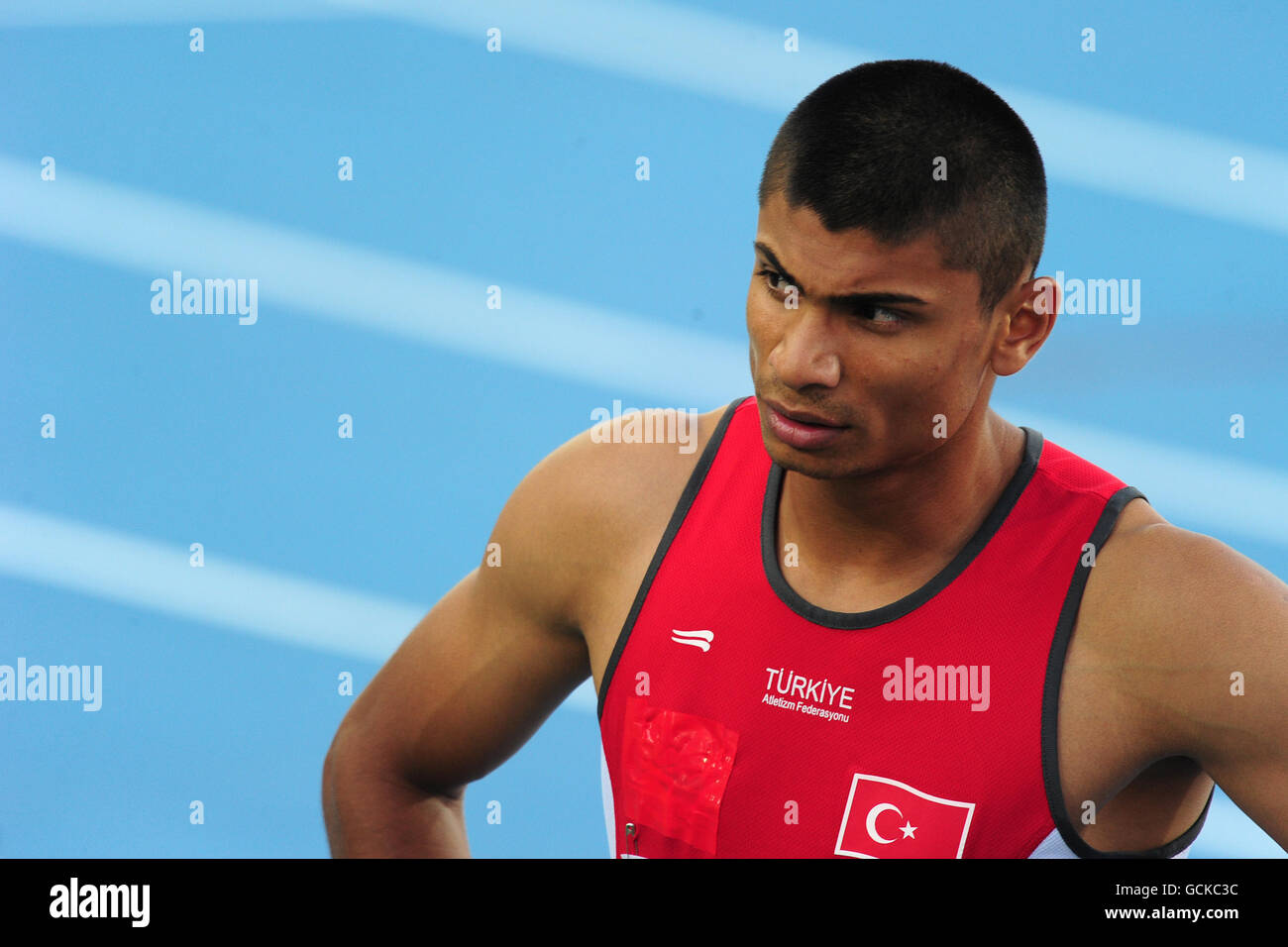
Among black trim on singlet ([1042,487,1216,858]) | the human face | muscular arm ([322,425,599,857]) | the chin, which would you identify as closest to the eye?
the human face

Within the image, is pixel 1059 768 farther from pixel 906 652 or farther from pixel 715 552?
pixel 715 552

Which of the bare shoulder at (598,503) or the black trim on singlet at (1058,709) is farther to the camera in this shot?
the bare shoulder at (598,503)

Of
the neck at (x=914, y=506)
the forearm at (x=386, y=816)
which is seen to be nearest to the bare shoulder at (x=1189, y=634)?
the neck at (x=914, y=506)

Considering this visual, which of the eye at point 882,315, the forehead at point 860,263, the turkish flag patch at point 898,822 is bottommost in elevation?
the turkish flag patch at point 898,822

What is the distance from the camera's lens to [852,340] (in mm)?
1039

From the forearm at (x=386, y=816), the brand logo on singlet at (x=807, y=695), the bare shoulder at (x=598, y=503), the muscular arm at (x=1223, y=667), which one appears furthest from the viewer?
the forearm at (x=386, y=816)

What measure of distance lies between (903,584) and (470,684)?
425 millimetres

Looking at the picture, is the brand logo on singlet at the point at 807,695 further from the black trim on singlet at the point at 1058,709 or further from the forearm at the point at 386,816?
the forearm at the point at 386,816

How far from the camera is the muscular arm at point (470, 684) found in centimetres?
128

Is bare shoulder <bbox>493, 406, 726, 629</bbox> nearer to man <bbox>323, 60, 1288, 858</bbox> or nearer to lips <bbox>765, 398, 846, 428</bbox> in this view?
man <bbox>323, 60, 1288, 858</bbox>

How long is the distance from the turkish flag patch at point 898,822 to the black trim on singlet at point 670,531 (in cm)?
22

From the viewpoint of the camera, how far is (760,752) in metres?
1.14
